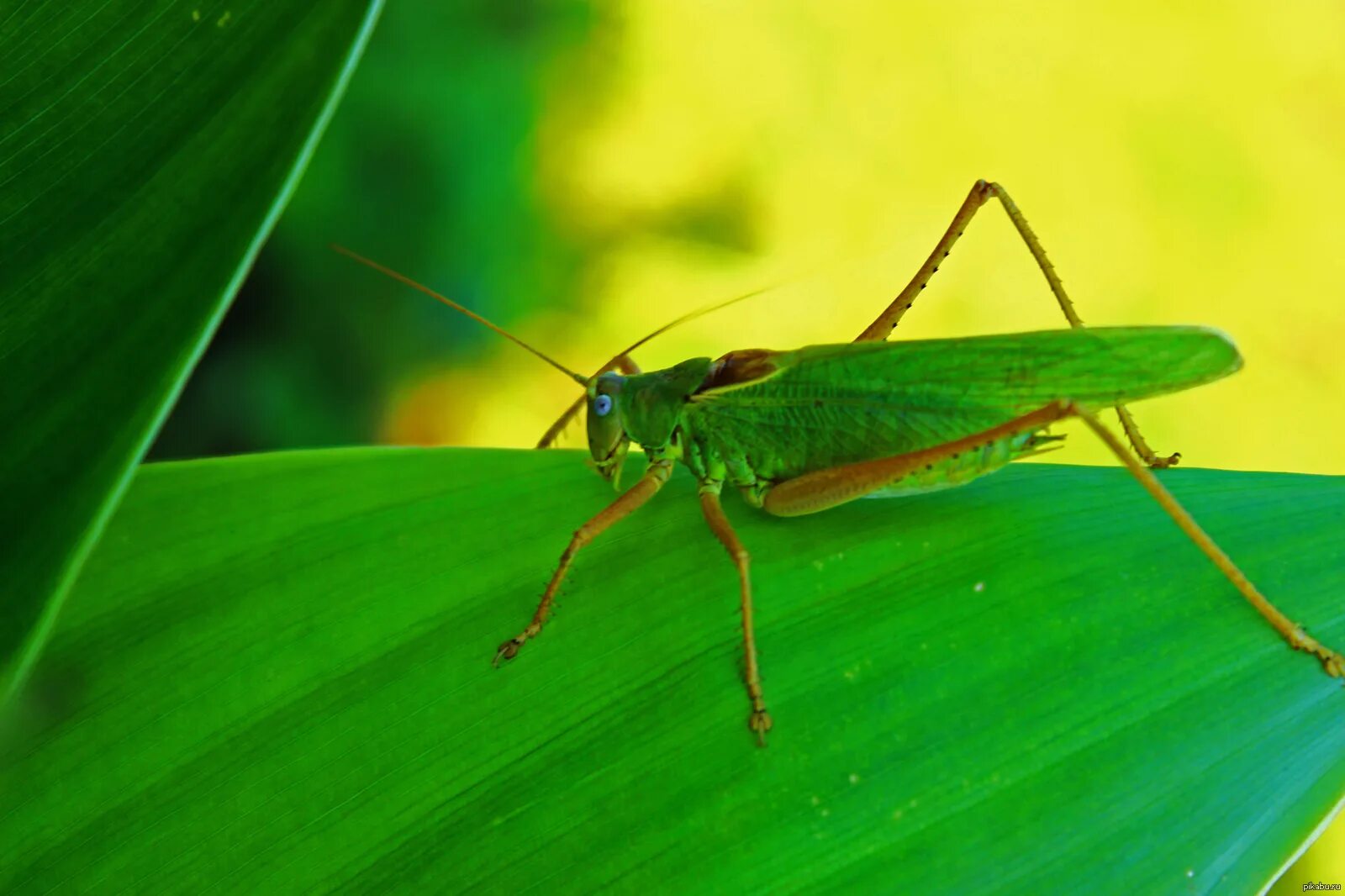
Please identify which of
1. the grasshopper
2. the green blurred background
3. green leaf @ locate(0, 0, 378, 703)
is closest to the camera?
green leaf @ locate(0, 0, 378, 703)

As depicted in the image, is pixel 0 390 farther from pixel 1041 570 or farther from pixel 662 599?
pixel 1041 570

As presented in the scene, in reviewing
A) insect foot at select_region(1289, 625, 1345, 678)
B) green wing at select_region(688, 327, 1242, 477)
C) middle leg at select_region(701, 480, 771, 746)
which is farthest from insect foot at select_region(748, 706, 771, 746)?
green wing at select_region(688, 327, 1242, 477)

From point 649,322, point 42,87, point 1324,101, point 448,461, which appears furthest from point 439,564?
point 1324,101

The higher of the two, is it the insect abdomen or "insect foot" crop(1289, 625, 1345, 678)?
the insect abdomen

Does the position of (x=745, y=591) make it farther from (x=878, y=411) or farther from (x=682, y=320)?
(x=682, y=320)

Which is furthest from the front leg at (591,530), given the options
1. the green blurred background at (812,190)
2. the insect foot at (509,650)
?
the green blurred background at (812,190)

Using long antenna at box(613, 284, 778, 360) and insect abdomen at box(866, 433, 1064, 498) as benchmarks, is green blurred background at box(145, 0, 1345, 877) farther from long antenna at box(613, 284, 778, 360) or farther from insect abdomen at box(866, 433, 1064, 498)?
insect abdomen at box(866, 433, 1064, 498)

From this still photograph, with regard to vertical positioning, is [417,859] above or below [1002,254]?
below
